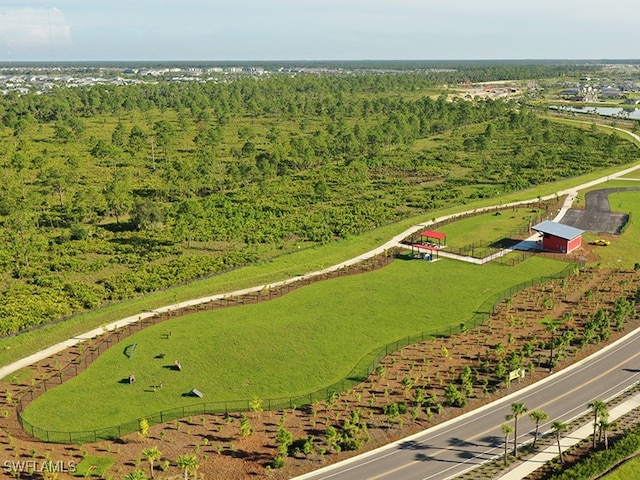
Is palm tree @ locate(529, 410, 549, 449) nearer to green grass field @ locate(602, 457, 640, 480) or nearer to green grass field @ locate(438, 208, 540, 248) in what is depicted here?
green grass field @ locate(602, 457, 640, 480)

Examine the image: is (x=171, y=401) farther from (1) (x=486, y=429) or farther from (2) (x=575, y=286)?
(2) (x=575, y=286)

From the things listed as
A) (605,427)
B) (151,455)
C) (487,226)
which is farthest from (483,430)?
(487,226)

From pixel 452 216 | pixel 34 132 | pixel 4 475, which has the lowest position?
pixel 4 475

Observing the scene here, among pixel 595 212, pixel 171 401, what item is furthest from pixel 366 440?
pixel 595 212

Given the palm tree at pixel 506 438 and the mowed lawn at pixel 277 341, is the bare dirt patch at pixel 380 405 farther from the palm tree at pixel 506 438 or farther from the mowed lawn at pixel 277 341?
the palm tree at pixel 506 438

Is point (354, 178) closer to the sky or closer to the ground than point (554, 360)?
closer to the sky

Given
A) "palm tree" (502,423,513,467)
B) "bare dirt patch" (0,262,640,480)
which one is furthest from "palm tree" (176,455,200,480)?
"palm tree" (502,423,513,467)
